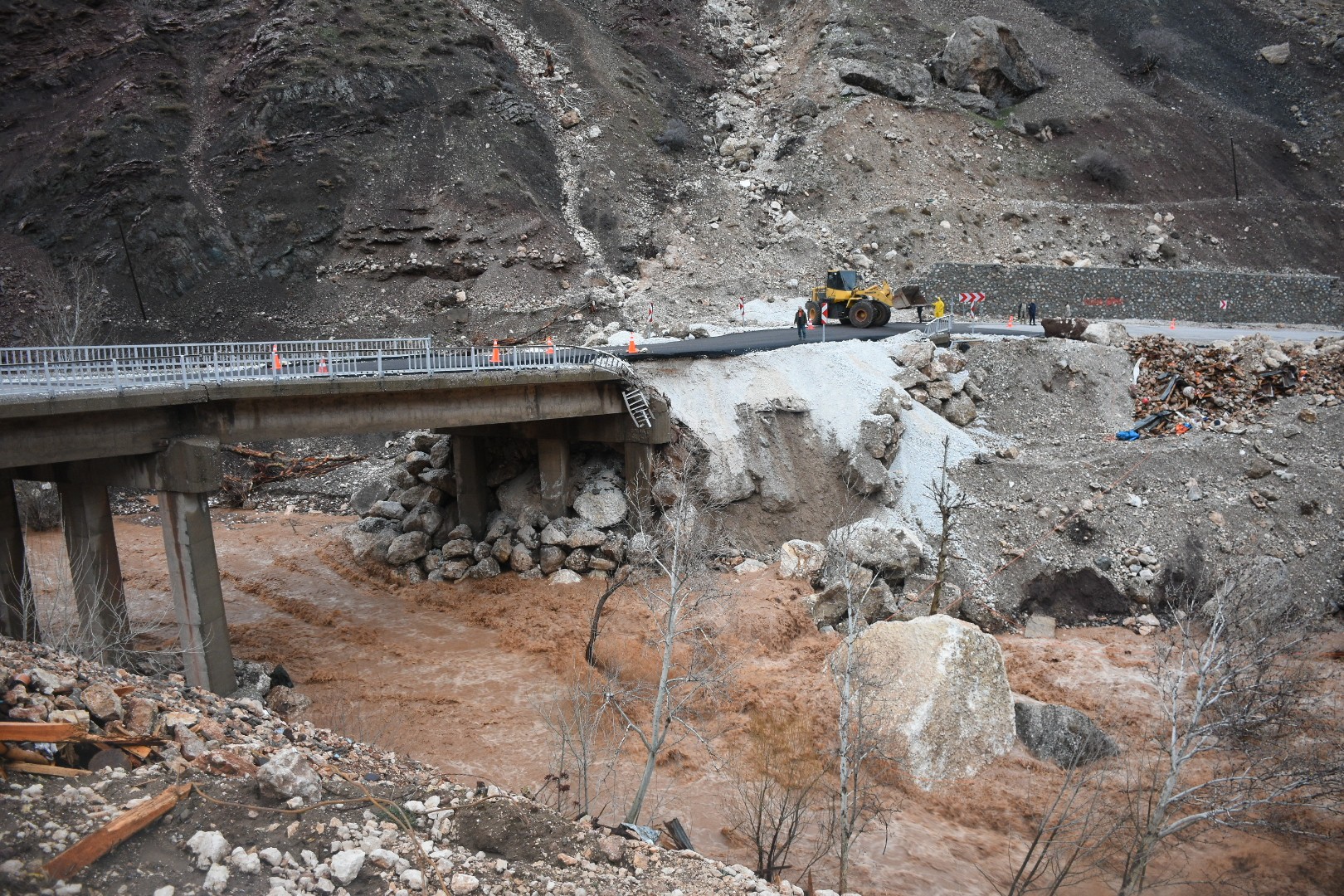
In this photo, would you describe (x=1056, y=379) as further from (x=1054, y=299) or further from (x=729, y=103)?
(x=729, y=103)

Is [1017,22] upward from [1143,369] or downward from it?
upward

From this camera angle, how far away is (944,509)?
18688 millimetres

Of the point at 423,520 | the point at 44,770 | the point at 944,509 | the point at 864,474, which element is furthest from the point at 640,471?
the point at 44,770

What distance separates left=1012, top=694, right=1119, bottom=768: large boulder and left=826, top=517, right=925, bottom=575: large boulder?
228 inches

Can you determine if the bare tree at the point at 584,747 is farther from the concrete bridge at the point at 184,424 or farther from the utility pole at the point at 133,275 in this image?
the utility pole at the point at 133,275

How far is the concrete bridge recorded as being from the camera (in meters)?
15.3

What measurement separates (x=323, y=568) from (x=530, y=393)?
28.7 ft

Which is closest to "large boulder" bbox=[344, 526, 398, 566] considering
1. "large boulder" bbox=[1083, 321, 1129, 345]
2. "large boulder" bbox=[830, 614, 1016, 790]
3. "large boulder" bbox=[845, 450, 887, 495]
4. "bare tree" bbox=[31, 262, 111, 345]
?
"large boulder" bbox=[845, 450, 887, 495]

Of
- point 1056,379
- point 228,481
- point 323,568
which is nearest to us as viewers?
point 323,568

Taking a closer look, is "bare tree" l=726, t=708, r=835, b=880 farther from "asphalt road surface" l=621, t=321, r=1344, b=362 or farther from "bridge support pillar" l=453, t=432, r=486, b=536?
"bridge support pillar" l=453, t=432, r=486, b=536

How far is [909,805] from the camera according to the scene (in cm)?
1381

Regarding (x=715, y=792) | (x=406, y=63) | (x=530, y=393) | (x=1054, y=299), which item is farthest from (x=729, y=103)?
(x=715, y=792)

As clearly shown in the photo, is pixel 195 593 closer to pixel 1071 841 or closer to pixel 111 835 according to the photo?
pixel 111 835

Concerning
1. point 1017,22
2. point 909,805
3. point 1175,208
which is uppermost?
point 1017,22
